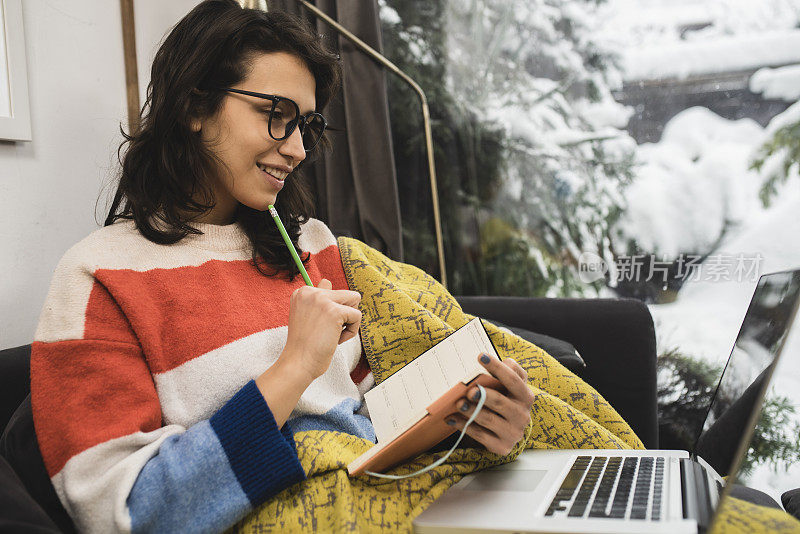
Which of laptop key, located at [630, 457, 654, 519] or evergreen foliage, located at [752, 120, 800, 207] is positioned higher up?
evergreen foliage, located at [752, 120, 800, 207]

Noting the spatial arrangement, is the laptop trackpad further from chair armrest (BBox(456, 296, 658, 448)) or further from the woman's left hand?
chair armrest (BBox(456, 296, 658, 448))

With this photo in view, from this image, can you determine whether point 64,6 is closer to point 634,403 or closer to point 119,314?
point 119,314

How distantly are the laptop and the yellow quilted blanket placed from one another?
43mm

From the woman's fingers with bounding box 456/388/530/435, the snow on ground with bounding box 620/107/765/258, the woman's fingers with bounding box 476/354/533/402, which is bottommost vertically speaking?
the woman's fingers with bounding box 456/388/530/435

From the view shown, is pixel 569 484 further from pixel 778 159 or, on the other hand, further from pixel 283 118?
pixel 778 159

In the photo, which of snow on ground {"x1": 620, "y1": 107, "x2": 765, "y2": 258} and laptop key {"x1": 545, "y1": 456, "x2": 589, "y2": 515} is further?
snow on ground {"x1": 620, "y1": 107, "x2": 765, "y2": 258}

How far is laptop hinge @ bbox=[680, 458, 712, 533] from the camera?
72cm

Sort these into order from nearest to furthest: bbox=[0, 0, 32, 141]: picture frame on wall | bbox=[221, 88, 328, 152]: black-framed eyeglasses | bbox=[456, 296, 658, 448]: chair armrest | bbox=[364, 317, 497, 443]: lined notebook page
→ bbox=[364, 317, 497, 443]: lined notebook page
bbox=[221, 88, 328, 152]: black-framed eyeglasses
bbox=[0, 0, 32, 141]: picture frame on wall
bbox=[456, 296, 658, 448]: chair armrest

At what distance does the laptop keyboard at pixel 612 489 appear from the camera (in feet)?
2.42

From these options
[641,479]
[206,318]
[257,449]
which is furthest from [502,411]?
[206,318]

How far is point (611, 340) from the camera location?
5.49ft

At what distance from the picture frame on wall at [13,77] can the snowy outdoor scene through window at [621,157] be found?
1.46 meters

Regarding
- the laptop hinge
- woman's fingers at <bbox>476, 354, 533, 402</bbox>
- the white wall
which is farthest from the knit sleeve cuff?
the white wall

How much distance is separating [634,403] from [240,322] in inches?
42.3
